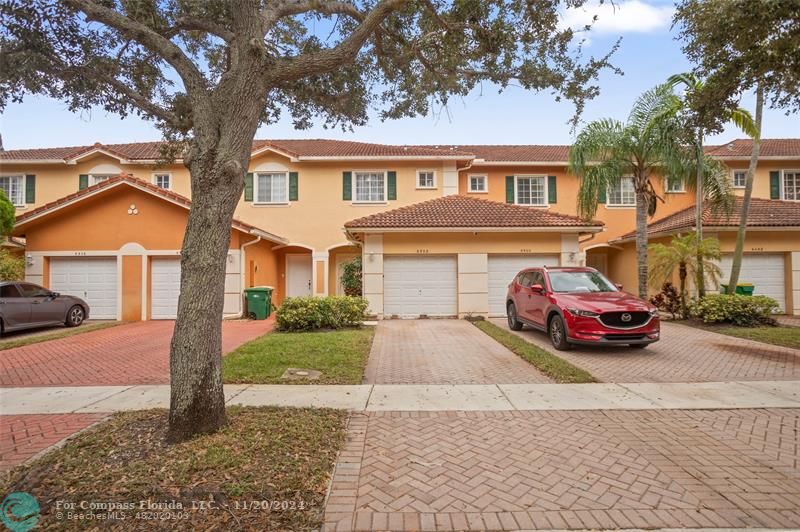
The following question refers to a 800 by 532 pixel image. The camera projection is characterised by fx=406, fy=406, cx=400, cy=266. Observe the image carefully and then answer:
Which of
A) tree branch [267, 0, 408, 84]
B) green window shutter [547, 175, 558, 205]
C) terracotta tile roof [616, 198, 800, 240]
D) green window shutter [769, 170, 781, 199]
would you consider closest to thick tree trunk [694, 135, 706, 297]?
terracotta tile roof [616, 198, 800, 240]

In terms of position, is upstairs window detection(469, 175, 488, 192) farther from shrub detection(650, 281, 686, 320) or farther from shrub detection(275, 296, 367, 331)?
shrub detection(275, 296, 367, 331)

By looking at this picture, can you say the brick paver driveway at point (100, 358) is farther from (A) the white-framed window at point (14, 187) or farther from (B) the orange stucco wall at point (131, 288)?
(A) the white-framed window at point (14, 187)

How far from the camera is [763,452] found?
12.9 ft

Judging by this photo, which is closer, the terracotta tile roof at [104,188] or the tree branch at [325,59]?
the tree branch at [325,59]

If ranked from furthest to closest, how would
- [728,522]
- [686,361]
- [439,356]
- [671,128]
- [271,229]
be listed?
[271,229] → [671,128] → [439,356] → [686,361] → [728,522]

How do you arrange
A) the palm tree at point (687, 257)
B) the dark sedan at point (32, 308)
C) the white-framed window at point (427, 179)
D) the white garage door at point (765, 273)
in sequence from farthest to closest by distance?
the white-framed window at point (427, 179), the white garage door at point (765, 273), the palm tree at point (687, 257), the dark sedan at point (32, 308)

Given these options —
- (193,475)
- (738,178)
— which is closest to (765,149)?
(738,178)

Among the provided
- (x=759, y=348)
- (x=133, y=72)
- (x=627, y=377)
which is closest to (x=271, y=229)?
(x=133, y=72)

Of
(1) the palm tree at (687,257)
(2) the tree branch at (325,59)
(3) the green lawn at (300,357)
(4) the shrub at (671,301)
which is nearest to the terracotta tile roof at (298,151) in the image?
(1) the palm tree at (687,257)

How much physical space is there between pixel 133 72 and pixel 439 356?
748 centimetres

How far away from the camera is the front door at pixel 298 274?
19828 millimetres

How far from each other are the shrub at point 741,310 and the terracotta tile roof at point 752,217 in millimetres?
3501

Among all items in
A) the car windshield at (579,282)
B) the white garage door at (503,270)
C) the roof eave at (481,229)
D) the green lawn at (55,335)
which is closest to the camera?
the car windshield at (579,282)

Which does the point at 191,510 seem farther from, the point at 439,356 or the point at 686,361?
the point at 686,361
